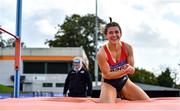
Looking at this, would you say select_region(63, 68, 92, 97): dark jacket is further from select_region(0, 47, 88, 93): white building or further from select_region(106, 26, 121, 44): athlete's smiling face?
select_region(0, 47, 88, 93): white building

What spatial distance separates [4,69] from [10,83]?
5.52 ft

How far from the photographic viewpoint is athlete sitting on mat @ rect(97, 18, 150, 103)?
13.7 feet

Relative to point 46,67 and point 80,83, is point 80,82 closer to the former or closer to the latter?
point 80,83

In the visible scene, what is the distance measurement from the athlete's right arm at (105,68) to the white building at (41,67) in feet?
130

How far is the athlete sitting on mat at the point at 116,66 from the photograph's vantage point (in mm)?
4172

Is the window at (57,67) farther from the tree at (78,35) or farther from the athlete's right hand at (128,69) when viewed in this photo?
the athlete's right hand at (128,69)

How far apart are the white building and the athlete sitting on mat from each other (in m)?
39.5

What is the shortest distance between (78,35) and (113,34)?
5629 cm

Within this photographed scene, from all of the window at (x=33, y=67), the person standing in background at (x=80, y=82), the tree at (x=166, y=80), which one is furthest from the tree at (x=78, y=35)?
the person standing in background at (x=80, y=82)

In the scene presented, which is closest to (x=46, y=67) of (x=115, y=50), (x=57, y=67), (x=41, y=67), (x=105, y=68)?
(x=41, y=67)

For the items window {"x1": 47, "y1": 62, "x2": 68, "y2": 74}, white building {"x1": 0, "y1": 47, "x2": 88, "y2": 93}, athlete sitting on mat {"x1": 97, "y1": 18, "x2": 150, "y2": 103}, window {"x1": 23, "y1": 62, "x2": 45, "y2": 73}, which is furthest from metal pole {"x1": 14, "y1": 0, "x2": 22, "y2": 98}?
window {"x1": 23, "y1": 62, "x2": 45, "y2": 73}

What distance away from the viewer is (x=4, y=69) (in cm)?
4431

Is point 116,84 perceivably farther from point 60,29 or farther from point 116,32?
point 60,29

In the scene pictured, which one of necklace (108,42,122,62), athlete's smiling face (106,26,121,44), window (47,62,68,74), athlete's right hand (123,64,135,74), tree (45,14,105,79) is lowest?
athlete's right hand (123,64,135,74)
